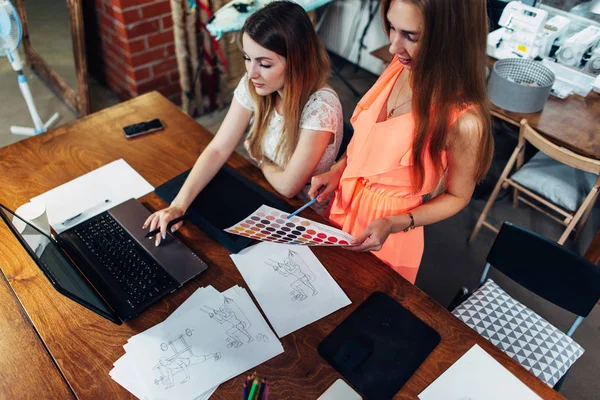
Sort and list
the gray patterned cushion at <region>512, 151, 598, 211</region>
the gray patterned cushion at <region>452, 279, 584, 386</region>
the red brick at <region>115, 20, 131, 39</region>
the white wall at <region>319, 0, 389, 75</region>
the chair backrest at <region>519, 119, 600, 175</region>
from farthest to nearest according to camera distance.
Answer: the white wall at <region>319, 0, 389, 75</region> → the red brick at <region>115, 20, 131, 39</region> → the gray patterned cushion at <region>512, 151, 598, 211</region> → the chair backrest at <region>519, 119, 600, 175</region> → the gray patterned cushion at <region>452, 279, 584, 386</region>

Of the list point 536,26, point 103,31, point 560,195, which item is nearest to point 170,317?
point 560,195

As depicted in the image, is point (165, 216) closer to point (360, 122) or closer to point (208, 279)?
point (208, 279)

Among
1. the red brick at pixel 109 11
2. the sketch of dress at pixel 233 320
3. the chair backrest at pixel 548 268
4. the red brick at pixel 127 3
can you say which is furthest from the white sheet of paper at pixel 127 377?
the red brick at pixel 109 11

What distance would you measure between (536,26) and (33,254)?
2370 millimetres

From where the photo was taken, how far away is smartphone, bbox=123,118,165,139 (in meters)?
1.64

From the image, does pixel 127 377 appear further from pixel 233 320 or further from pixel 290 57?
pixel 290 57

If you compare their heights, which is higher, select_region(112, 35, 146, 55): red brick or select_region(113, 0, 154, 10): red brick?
select_region(113, 0, 154, 10): red brick

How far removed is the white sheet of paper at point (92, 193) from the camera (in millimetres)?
1360

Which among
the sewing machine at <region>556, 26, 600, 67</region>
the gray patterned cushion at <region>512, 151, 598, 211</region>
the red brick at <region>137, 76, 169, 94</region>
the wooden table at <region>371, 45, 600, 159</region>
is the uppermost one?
the sewing machine at <region>556, 26, 600, 67</region>

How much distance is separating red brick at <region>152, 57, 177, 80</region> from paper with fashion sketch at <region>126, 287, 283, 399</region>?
224 centimetres

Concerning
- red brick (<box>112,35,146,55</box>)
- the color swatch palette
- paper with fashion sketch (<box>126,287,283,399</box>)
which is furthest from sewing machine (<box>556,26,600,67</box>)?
red brick (<box>112,35,146,55</box>)

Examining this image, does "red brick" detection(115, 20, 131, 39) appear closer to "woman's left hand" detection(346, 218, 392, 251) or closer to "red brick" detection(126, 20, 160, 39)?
"red brick" detection(126, 20, 160, 39)

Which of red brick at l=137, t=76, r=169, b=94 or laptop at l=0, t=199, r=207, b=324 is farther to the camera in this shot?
red brick at l=137, t=76, r=169, b=94

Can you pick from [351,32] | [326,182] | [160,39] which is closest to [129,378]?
[326,182]
